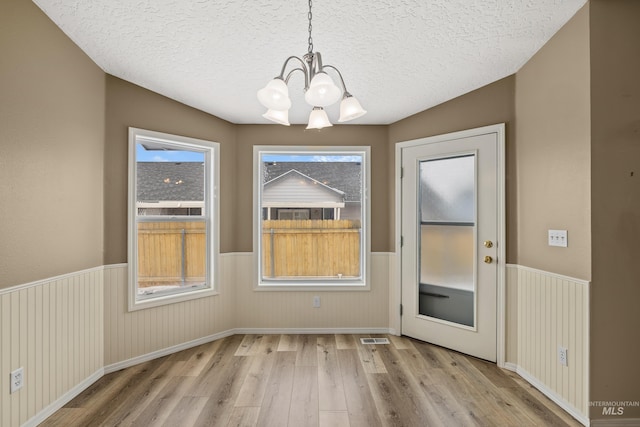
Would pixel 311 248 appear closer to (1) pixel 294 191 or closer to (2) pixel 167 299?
(1) pixel 294 191

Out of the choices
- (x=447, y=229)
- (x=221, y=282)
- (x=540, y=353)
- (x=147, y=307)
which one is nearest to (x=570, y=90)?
(x=447, y=229)

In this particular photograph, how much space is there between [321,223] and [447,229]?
1.37 metres

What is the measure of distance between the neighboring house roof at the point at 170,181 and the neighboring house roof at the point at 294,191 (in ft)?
2.47

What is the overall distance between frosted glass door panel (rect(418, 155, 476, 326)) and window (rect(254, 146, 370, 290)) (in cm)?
69

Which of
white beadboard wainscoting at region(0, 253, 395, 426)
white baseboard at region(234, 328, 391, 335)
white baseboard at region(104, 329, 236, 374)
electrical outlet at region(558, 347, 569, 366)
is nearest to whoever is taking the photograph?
white beadboard wainscoting at region(0, 253, 395, 426)

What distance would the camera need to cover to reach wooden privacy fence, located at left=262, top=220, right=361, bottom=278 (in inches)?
152

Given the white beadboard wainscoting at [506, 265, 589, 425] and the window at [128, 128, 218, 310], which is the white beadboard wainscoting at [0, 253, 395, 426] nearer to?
the window at [128, 128, 218, 310]

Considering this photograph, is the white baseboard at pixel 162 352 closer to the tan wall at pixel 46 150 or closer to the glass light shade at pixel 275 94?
the tan wall at pixel 46 150

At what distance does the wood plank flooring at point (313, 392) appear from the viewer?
2.12 metres

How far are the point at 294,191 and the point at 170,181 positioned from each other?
4.31ft

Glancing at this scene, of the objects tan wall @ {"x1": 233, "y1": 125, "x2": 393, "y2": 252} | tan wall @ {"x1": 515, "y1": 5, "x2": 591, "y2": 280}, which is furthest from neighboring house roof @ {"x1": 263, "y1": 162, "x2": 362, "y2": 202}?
tan wall @ {"x1": 515, "y1": 5, "x2": 591, "y2": 280}

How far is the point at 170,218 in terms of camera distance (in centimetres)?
328

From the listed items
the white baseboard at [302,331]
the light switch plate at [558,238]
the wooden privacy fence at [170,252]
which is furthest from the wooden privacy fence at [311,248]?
the light switch plate at [558,238]
